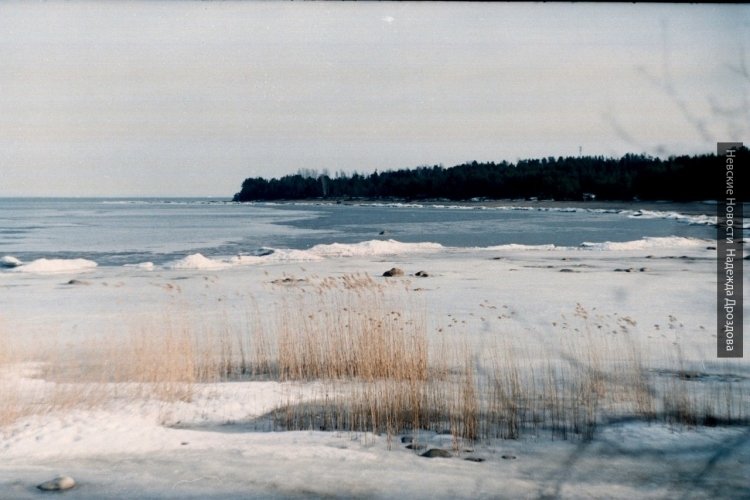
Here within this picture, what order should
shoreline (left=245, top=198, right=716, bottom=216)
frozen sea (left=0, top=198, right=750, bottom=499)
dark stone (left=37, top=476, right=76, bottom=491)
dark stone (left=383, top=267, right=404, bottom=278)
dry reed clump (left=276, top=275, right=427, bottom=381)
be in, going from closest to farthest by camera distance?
dark stone (left=37, top=476, right=76, bottom=491), frozen sea (left=0, top=198, right=750, bottom=499), dry reed clump (left=276, top=275, right=427, bottom=381), dark stone (left=383, top=267, right=404, bottom=278), shoreline (left=245, top=198, right=716, bottom=216)

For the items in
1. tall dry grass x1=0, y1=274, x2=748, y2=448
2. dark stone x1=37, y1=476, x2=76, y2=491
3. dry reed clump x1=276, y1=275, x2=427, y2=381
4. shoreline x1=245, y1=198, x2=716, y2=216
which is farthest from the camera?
shoreline x1=245, y1=198, x2=716, y2=216

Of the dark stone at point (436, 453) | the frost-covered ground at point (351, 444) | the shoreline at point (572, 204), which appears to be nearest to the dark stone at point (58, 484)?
the frost-covered ground at point (351, 444)

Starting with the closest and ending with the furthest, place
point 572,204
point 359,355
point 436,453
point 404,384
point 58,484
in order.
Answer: point 58,484, point 436,453, point 404,384, point 359,355, point 572,204

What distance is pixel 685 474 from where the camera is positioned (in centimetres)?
469

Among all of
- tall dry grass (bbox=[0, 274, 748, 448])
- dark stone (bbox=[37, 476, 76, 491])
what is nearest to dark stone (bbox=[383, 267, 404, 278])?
tall dry grass (bbox=[0, 274, 748, 448])

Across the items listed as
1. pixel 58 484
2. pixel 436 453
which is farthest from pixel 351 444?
A: pixel 58 484

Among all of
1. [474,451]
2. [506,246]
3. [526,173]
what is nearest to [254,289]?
[474,451]

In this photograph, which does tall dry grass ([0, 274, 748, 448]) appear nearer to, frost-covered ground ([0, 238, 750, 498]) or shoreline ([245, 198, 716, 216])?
frost-covered ground ([0, 238, 750, 498])

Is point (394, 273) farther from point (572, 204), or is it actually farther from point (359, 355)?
point (572, 204)

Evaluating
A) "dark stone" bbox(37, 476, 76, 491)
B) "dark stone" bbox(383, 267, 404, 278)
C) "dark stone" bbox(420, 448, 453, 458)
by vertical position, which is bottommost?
"dark stone" bbox(420, 448, 453, 458)

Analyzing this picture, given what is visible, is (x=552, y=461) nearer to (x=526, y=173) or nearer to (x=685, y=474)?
(x=685, y=474)

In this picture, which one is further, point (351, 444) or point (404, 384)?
point (404, 384)

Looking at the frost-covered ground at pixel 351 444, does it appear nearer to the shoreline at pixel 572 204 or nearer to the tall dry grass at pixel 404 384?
the tall dry grass at pixel 404 384

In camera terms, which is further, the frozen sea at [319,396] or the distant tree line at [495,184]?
the distant tree line at [495,184]
